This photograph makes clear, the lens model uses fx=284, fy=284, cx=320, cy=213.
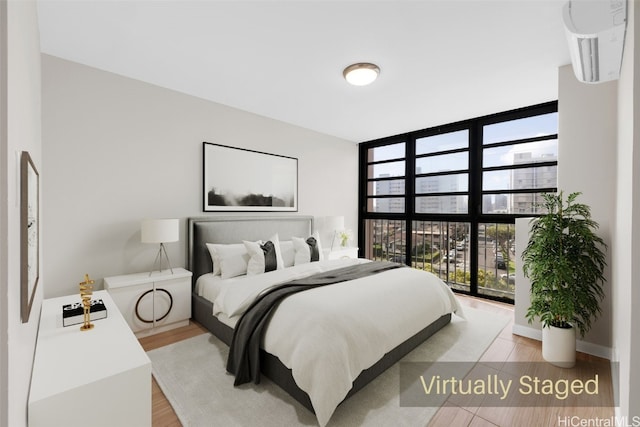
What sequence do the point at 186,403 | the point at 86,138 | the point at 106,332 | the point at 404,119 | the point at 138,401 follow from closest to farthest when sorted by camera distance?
1. the point at 138,401
2. the point at 106,332
3. the point at 186,403
4. the point at 86,138
5. the point at 404,119

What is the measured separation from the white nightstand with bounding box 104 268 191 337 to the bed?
0.18 m

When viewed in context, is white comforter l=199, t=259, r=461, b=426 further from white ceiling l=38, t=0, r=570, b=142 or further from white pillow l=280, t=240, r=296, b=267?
white ceiling l=38, t=0, r=570, b=142

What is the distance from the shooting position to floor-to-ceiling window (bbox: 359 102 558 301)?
12.5 feet

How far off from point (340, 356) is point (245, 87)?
287 cm

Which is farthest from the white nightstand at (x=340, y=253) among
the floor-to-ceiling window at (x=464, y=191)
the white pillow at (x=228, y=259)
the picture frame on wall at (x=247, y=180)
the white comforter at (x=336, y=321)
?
the white comforter at (x=336, y=321)

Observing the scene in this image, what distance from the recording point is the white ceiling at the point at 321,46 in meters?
1.98

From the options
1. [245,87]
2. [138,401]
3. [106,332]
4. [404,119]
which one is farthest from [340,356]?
[404,119]

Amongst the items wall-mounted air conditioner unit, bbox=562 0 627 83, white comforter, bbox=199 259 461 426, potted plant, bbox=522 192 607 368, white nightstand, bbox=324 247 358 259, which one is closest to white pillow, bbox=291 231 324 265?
white nightstand, bbox=324 247 358 259

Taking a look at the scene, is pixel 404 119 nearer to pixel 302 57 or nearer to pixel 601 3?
pixel 302 57

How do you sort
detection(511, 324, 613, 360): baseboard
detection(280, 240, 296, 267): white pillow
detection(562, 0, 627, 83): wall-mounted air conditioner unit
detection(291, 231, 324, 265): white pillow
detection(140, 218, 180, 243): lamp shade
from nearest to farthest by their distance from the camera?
detection(562, 0, 627, 83): wall-mounted air conditioner unit → detection(511, 324, 613, 360): baseboard → detection(140, 218, 180, 243): lamp shade → detection(280, 240, 296, 267): white pillow → detection(291, 231, 324, 265): white pillow

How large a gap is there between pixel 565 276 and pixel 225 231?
11.3 ft

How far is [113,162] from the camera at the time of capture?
9.52ft

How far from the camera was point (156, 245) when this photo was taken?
320cm

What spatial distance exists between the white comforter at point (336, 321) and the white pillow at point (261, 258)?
41cm
